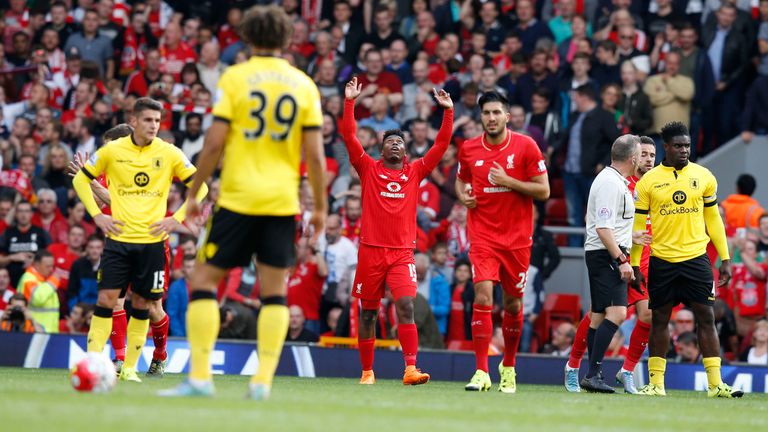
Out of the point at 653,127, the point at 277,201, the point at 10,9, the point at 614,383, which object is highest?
the point at 10,9

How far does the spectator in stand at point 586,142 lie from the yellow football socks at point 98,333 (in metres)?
10.1

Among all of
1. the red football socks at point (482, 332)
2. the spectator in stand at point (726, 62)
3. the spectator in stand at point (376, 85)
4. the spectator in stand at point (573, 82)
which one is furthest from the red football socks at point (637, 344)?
the spectator in stand at point (376, 85)

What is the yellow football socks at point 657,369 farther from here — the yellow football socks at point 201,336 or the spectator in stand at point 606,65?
the spectator in stand at point 606,65

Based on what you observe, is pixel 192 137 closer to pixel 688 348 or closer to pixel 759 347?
pixel 688 348

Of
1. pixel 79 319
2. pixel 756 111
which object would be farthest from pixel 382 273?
pixel 756 111

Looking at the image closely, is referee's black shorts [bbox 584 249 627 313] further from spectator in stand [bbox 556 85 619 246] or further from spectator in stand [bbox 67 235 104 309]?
spectator in stand [bbox 67 235 104 309]

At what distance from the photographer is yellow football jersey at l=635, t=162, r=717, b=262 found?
45.0 ft

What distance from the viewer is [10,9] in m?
25.7

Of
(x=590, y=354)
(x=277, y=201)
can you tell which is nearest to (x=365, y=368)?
(x=590, y=354)

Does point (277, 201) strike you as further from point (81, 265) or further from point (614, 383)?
point (81, 265)

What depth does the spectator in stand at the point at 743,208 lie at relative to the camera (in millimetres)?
19719

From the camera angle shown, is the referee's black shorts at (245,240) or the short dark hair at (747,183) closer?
the referee's black shorts at (245,240)

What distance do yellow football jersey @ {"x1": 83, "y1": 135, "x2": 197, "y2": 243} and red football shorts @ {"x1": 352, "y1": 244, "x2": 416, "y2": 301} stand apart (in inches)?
101

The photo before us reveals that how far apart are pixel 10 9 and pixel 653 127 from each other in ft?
40.6
